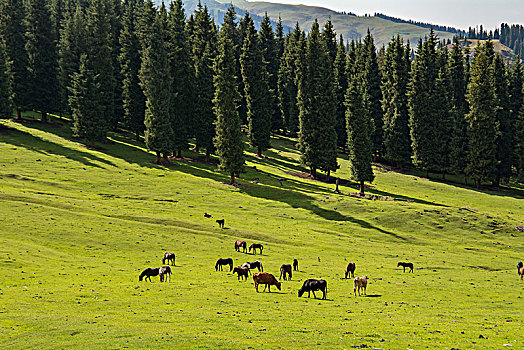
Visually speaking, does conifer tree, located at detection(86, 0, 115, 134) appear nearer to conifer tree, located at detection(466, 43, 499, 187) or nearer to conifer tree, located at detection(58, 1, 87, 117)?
conifer tree, located at detection(58, 1, 87, 117)

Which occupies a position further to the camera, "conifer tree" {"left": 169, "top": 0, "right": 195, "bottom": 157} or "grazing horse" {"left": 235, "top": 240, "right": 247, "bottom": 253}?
"conifer tree" {"left": 169, "top": 0, "right": 195, "bottom": 157}

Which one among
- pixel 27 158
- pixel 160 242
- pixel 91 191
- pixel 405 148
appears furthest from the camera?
pixel 405 148

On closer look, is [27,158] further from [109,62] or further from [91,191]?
[109,62]

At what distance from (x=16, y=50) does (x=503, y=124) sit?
12069cm

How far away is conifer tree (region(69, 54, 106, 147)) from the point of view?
322ft

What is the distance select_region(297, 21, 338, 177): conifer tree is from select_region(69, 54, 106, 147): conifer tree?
145 ft

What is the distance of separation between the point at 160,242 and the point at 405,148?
83.5 m

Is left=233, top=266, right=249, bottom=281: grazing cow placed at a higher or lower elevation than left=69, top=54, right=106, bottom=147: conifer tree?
lower

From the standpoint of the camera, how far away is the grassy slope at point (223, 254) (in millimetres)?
24312

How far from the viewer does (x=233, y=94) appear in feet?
285

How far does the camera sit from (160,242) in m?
52.3

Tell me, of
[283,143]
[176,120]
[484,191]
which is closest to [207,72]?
[176,120]

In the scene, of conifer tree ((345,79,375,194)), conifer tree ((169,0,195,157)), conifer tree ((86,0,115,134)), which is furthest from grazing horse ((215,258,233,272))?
conifer tree ((86,0,115,134))

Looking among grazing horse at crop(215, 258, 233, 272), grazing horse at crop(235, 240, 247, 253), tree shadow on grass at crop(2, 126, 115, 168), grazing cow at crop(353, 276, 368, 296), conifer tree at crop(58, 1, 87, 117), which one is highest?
conifer tree at crop(58, 1, 87, 117)
